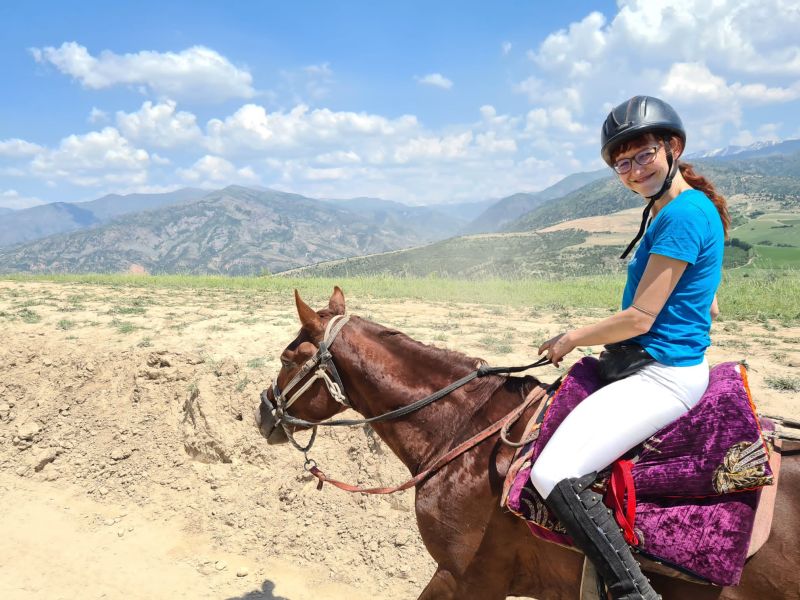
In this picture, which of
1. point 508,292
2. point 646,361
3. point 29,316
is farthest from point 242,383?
point 508,292

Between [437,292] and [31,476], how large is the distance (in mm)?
14675

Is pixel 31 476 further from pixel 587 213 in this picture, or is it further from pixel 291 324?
pixel 587 213

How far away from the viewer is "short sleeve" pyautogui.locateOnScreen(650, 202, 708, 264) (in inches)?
87.6

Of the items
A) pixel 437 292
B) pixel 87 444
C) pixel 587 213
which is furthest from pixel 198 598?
pixel 587 213

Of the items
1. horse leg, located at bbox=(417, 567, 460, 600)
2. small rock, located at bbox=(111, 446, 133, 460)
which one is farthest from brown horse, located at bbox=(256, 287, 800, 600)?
small rock, located at bbox=(111, 446, 133, 460)

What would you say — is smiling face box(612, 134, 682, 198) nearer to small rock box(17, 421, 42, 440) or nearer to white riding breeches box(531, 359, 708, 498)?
white riding breeches box(531, 359, 708, 498)

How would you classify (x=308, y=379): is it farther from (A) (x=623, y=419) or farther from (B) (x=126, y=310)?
(B) (x=126, y=310)

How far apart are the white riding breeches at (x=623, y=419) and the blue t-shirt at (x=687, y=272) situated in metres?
0.09

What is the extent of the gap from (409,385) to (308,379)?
30.6 inches

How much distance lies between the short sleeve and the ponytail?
0.37 metres

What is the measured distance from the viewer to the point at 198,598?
17.1 ft

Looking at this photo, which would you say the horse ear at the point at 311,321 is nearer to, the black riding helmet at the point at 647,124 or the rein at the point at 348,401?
the rein at the point at 348,401

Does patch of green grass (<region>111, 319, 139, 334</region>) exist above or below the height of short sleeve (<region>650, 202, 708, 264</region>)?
below

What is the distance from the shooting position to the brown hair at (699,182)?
8.43ft
